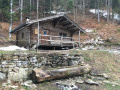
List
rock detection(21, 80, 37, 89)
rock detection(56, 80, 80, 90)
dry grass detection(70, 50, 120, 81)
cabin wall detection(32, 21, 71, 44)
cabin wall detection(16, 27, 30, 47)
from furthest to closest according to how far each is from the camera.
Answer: cabin wall detection(16, 27, 30, 47)
cabin wall detection(32, 21, 71, 44)
dry grass detection(70, 50, 120, 81)
rock detection(56, 80, 80, 90)
rock detection(21, 80, 37, 89)

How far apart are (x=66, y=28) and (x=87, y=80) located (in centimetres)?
1203

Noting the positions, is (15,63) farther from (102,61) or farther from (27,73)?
(102,61)

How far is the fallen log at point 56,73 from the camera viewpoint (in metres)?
6.98

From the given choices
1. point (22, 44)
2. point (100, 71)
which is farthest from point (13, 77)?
Answer: point (22, 44)

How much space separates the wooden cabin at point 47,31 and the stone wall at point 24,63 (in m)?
6.16

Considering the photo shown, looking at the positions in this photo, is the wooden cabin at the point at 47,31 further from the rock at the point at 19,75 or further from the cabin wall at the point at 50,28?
the rock at the point at 19,75

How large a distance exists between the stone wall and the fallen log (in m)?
0.68

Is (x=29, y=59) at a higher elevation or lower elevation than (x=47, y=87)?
higher

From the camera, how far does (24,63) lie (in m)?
7.57

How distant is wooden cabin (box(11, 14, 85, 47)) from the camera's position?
15.5 meters

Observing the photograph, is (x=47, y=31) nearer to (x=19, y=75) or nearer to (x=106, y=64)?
(x=106, y=64)

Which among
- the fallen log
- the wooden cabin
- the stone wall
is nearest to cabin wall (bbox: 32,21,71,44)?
the wooden cabin

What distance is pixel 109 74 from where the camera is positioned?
9.20 metres

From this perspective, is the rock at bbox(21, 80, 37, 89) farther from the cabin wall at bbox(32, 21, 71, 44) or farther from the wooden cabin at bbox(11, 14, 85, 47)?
the cabin wall at bbox(32, 21, 71, 44)
